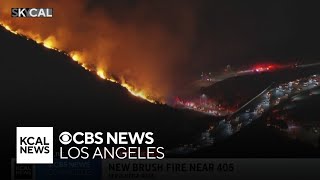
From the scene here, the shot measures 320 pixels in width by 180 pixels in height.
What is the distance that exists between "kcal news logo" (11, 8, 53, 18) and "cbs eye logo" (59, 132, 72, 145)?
1.02 metres

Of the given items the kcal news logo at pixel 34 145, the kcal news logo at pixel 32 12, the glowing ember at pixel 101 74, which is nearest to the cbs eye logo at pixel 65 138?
the kcal news logo at pixel 34 145

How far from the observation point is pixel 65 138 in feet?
12.9

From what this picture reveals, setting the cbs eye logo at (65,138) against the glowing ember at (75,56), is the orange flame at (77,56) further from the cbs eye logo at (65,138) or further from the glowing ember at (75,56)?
the cbs eye logo at (65,138)

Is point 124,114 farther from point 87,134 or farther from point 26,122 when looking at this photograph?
point 26,122

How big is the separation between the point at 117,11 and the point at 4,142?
149 centimetres

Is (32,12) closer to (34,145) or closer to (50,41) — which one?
(50,41)

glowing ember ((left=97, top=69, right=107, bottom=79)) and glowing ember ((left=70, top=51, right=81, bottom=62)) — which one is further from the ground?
glowing ember ((left=70, top=51, right=81, bottom=62))

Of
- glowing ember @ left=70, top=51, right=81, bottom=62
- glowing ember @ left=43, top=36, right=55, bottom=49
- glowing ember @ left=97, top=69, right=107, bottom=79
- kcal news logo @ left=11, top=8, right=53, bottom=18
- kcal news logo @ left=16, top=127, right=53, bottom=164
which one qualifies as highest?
kcal news logo @ left=11, top=8, right=53, bottom=18

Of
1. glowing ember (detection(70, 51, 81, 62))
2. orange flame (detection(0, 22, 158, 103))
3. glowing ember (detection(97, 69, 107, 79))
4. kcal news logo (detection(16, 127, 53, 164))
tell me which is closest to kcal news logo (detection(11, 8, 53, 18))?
orange flame (detection(0, 22, 158, 103))

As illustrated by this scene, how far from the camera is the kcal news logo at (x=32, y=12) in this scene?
153 inches

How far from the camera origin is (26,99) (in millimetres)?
3898

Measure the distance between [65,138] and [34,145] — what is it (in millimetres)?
264

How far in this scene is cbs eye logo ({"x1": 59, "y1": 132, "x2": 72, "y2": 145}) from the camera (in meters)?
3.91

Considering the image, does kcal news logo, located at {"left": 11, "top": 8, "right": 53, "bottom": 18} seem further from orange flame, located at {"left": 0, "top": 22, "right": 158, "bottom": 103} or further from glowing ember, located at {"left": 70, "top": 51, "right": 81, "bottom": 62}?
glowing ember, located at {"left": 70, "top": 51, "right": 81, "bottom": 62}
